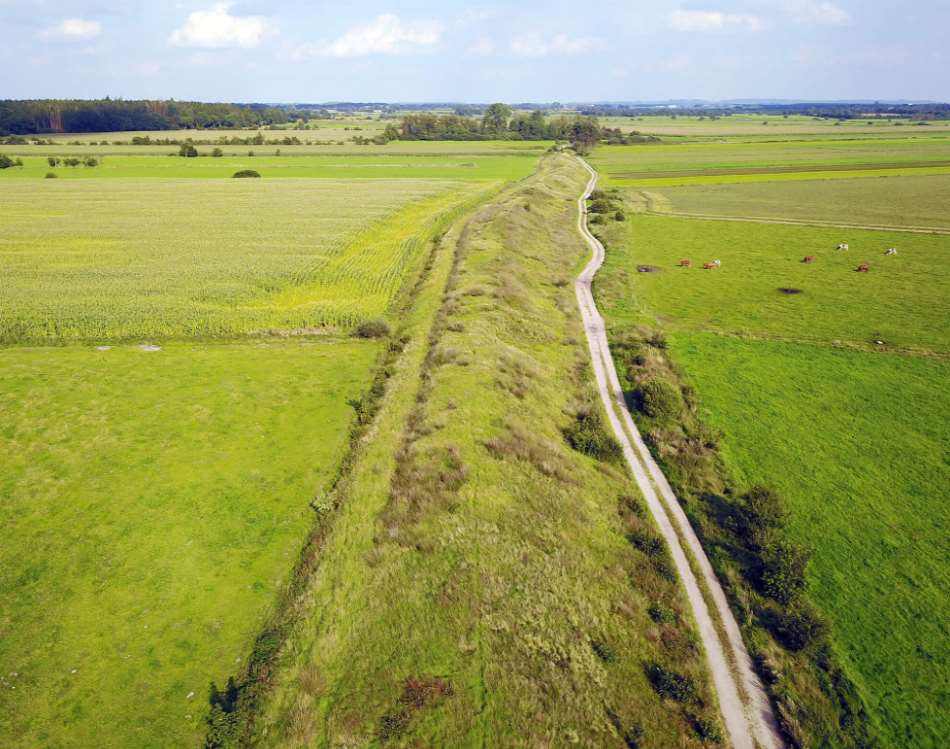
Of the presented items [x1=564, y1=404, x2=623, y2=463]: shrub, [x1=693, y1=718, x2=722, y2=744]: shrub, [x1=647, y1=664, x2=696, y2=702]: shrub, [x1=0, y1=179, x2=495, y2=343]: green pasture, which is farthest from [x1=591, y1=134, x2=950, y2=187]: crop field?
[x1=693, y1=718, x2=722, y2=744]: shrub

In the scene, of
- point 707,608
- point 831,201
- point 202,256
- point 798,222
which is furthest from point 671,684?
point 831,201

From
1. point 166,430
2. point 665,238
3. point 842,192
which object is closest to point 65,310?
point 166,430

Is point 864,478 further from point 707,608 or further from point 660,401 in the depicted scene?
point 707,608

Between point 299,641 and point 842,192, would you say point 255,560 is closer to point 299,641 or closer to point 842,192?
point 299,641

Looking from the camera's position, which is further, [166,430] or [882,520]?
[166,430]

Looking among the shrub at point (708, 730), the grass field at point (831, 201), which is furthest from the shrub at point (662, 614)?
the grass field at point (831, 201)

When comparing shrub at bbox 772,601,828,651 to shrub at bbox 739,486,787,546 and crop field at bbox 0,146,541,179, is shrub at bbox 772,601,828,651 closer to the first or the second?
shrub at bbox 739,486,787,546
